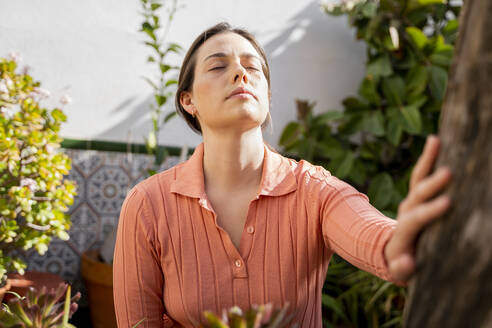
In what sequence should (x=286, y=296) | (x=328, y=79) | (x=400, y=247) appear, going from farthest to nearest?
1. (x=328, y=79)
2. (x=286, y=296)
3. (x=400, y=247)

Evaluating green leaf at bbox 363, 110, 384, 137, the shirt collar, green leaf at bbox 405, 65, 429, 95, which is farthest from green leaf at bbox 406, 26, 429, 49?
the shirt collar

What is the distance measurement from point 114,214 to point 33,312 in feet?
6.41

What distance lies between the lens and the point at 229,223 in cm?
134

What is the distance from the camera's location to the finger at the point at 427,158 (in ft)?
1.90

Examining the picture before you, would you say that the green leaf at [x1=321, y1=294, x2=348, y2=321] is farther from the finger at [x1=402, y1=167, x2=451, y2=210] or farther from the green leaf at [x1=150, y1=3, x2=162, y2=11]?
the finger at [x1=402, y1=167, x2=451, y2=210]

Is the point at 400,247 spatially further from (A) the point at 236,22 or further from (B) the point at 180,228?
(A) the point at 236,22

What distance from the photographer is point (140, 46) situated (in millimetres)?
A: 2676

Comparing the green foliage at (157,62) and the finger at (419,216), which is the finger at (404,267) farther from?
the green foliage at (157,62)

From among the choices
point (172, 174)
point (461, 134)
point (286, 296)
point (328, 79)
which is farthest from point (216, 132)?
point (328, 79)

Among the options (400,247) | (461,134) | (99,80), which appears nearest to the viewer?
(461,134)

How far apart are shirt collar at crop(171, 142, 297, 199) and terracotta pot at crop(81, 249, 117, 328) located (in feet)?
3.18

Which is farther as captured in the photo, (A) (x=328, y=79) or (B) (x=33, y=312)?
(A) (x=328, y=79)

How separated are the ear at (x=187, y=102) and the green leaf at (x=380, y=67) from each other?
160 centimetres

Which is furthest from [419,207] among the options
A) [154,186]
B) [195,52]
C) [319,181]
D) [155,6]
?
[155,6]
